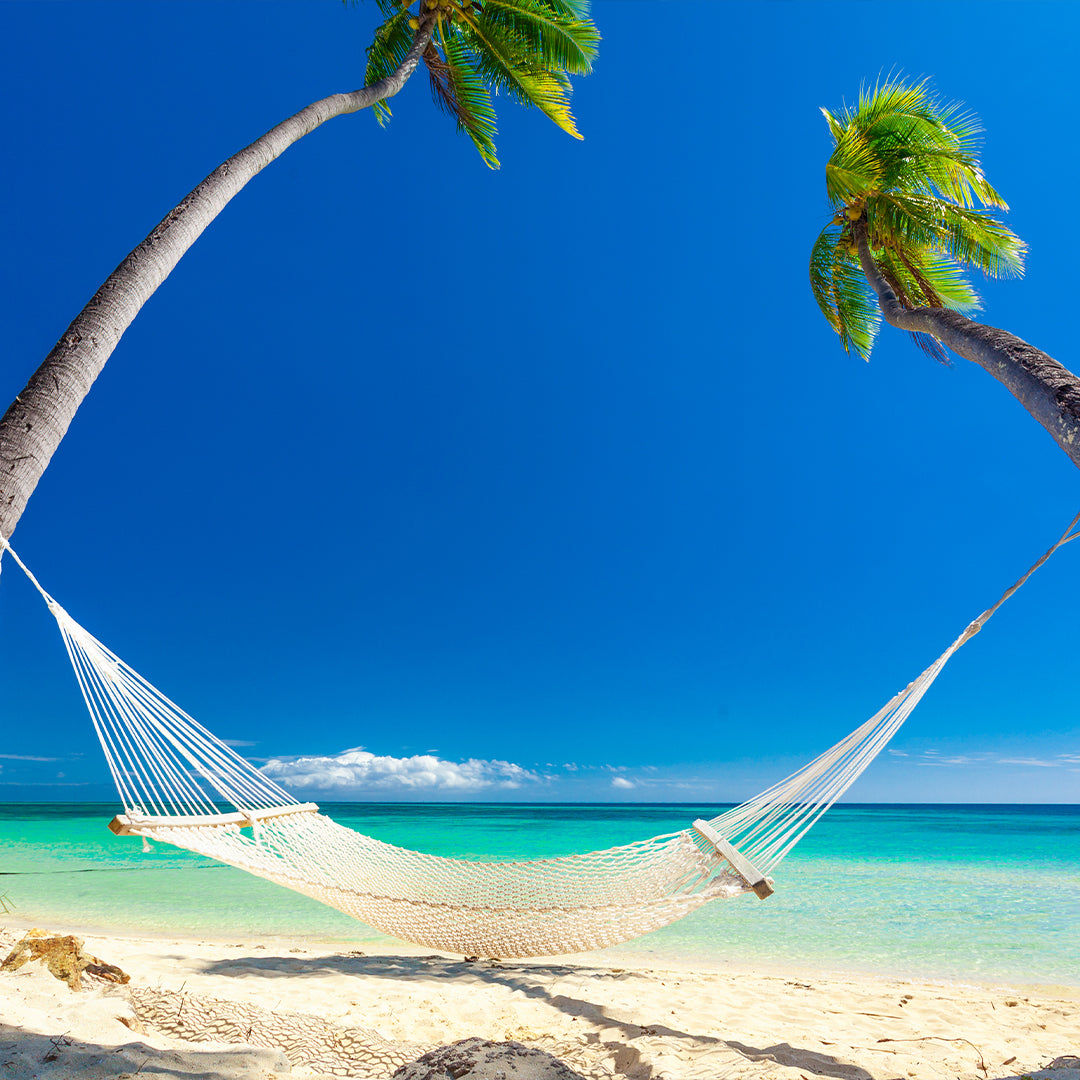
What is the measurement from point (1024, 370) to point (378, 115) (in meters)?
3.95

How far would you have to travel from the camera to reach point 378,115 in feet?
13.6

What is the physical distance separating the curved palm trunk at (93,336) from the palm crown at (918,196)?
2837mm

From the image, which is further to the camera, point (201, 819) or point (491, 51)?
point (491, 51)

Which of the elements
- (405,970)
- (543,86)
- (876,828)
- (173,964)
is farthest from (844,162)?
(876,828)

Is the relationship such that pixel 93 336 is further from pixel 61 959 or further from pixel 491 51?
pixel 491 51

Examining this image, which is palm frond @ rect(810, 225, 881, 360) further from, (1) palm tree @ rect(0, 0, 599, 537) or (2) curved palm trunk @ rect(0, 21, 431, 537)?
(2) curved palm trunk @ rect(0, 21, 431, 537)

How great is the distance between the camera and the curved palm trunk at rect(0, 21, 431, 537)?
4.94ft

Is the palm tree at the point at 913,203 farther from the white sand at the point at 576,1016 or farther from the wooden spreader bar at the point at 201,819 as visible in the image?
the wooden spreader bar at the point at 201,819

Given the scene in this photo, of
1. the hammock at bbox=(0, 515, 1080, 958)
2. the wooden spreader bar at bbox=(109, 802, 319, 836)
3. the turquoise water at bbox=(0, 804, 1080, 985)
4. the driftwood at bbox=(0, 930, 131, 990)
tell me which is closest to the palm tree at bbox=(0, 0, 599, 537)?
the hammock at bbox=(0, 515, 1080, 958)

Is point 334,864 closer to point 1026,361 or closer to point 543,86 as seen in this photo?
point 1026,361

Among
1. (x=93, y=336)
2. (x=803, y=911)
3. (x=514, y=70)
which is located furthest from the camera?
(x=803, y=911)

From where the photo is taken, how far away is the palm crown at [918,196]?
10.9 feet

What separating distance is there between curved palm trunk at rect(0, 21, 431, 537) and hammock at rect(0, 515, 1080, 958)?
0.45 m

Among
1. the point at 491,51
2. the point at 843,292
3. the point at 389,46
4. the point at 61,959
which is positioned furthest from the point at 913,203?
the point at 61,959
